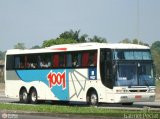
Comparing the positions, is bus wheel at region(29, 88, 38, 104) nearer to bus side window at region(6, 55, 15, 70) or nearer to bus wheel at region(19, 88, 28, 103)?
bus wheel at region(19, 88, 28, 103)

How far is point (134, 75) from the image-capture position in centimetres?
3112

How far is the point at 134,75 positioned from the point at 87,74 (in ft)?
9.37

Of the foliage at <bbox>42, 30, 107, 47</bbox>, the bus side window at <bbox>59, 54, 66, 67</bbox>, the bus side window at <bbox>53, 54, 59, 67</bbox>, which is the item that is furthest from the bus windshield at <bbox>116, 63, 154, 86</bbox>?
the foliage at <bbox>42, 30, 107, 47</bbox>

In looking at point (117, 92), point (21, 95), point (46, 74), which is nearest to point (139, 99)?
point (117, 92)

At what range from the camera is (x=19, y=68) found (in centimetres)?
3838

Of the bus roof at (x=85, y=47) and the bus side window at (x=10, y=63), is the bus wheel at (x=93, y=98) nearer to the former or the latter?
the bus roof at (x=85, y=47)

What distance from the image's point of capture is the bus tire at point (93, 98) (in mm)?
31953

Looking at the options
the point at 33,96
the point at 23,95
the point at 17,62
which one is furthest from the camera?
the point at 17,62

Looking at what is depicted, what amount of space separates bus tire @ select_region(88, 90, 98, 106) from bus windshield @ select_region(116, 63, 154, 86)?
176cm

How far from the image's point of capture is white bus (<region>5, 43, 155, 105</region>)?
31016 millimetres

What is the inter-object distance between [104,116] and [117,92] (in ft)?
26.6

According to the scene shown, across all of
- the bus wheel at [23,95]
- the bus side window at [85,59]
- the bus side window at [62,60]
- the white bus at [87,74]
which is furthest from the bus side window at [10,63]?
the bus side window at [85,59]

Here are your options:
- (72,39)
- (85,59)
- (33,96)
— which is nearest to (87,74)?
(85,59)

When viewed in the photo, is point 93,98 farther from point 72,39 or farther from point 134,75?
point 72,39
